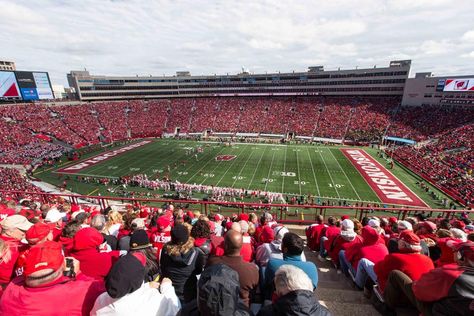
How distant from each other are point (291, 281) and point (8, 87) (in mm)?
70977

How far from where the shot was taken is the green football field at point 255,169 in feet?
83.4

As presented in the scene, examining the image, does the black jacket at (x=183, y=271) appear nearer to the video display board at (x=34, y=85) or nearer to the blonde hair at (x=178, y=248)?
the blonde hair at (x=178, y=248)

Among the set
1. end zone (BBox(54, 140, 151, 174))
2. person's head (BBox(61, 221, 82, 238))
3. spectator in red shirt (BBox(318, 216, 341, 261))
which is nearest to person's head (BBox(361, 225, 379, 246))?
spectator in red shirt (BBox(318, 216, 341, 261))

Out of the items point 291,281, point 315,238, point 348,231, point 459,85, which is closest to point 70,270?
point 291,281

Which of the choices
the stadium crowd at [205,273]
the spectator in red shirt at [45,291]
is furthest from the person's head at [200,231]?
the spectator in red shirt at [45,291]

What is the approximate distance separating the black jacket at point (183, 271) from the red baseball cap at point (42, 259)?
4.70ft

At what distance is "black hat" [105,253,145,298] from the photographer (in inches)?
87.9

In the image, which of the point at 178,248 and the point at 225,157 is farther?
the point at 225,157

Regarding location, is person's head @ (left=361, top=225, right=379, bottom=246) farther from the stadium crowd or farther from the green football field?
the green football field

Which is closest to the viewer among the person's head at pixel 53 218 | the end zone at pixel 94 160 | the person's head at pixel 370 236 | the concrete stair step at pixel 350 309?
the concrete stair step at pixel 350 309

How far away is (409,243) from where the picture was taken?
3.39 m

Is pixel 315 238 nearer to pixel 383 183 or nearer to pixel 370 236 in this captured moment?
pixel 370 236

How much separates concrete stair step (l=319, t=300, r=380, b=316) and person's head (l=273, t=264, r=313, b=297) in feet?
6.72

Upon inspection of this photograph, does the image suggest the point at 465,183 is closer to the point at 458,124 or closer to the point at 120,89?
the point at 458,124
